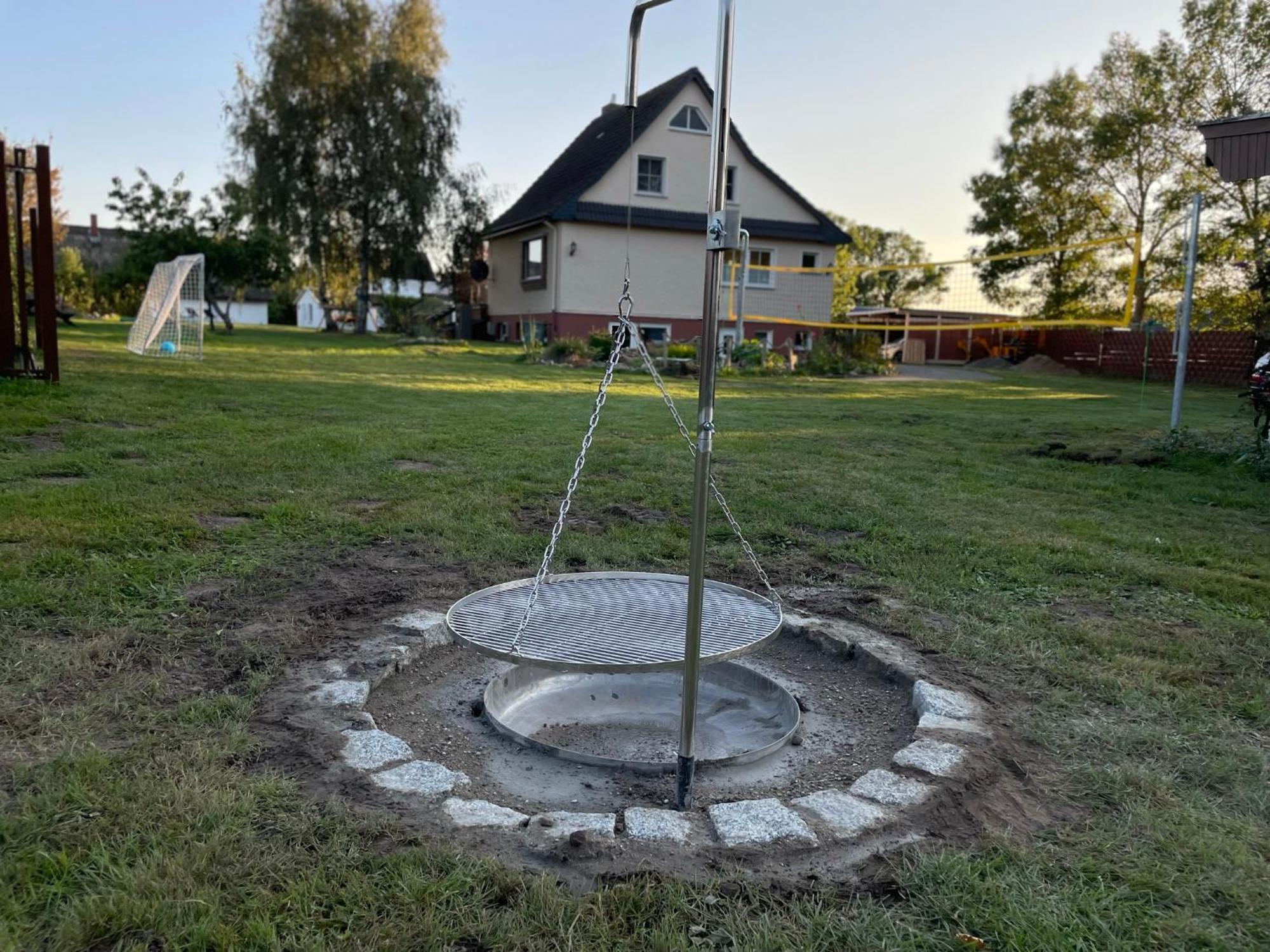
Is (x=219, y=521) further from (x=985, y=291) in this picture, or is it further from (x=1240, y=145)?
(x=985, y=291)

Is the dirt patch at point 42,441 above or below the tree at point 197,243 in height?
below

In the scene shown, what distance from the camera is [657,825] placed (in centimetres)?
224

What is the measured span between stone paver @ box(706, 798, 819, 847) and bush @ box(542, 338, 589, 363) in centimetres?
1605

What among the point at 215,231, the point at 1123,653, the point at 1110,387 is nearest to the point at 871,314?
the point at 1110,387

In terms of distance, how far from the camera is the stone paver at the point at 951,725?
2775 mm

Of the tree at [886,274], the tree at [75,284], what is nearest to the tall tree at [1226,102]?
the tree at [886,274]

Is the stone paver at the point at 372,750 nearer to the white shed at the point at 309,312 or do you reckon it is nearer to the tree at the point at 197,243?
the tree at the point at 197,243

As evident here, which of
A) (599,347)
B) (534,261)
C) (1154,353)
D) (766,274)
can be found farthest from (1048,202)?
(599,347)

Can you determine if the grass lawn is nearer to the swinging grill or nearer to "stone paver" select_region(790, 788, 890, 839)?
"stone paver" select_region(790, 788, 890, 839)

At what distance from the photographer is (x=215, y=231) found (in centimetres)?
2514

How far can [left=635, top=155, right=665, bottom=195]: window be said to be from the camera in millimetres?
25125

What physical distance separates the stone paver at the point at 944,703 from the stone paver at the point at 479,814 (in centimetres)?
142

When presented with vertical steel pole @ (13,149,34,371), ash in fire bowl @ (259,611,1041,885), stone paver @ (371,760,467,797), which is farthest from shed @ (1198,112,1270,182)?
vertical steel pole @ (13,149,34,371)

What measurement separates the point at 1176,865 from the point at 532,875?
1453 millimetres
